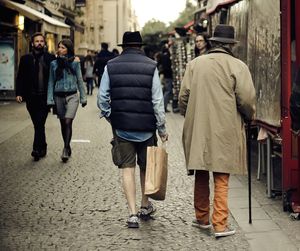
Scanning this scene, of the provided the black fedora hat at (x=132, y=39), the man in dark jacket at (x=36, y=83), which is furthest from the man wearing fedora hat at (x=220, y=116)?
the man in dark jacket at (x=36, y=83)

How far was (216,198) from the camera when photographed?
6191mm

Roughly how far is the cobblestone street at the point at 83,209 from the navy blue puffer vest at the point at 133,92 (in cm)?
100

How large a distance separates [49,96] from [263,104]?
3754 millimetres

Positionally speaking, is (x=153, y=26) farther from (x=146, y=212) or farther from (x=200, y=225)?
(x=200, y=225)

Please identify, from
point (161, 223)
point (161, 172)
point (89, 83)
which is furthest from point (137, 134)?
point (89, 83)

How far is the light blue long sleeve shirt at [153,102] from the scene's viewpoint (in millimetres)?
6504

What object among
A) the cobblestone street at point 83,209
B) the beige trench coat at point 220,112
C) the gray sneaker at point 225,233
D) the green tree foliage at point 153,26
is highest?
the green tree foliage at point 153,26

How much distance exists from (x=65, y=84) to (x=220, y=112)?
4666 millimetres

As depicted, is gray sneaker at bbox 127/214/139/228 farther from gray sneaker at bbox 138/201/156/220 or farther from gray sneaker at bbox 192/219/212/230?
gray sneaker at bbox 192/219/212/230

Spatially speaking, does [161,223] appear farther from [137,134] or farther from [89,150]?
[89,150]

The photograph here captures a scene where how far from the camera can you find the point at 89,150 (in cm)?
1194

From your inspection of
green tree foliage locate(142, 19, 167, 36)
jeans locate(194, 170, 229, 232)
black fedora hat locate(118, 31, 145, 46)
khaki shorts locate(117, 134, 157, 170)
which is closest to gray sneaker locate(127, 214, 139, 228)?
khaki shorts locate(117, 134, 157, 170)

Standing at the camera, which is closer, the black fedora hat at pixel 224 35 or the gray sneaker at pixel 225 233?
the gray sneaker at pixel 225 233

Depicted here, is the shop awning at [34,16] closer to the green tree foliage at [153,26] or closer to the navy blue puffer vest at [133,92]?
the navy blue puffer vest at [133,92]
